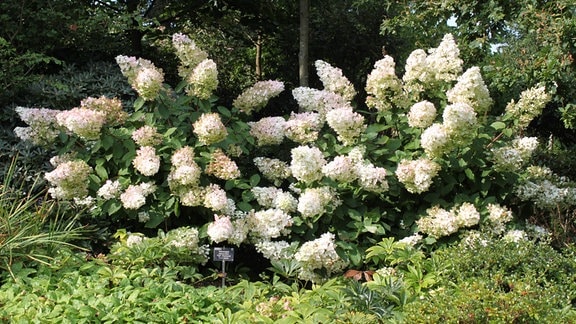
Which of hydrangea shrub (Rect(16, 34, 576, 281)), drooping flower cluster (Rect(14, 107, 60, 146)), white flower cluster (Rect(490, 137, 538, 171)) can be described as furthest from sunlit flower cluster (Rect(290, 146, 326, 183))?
drooping flower cluster (Rect(14, 107, 60, 146))

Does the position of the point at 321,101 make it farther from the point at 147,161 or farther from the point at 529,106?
the point at 529,106

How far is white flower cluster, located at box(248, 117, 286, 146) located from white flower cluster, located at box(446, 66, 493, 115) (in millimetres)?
1387

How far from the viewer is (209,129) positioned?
536cm

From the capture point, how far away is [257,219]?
5367 mm

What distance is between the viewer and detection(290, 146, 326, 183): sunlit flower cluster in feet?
16.9

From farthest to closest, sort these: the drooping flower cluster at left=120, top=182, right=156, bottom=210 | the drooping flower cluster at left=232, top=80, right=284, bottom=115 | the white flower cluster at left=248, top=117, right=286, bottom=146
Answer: the drooping flower cluster at left=232, top=80, right=284, bottom=115, the white flower cluster at left=248, top=117, right=286, bottom=146, the drooping flower cluster at left=120, top=182, right=156, bottom=210

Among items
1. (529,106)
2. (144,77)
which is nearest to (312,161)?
(144,77)

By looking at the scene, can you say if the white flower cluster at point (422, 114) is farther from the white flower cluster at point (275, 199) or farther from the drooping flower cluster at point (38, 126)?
the drooping flower cluster at point (38, 126)

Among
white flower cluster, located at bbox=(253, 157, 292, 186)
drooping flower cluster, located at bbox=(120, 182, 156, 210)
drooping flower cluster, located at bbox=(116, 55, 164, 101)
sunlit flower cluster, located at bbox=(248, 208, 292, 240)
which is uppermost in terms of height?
drooping flower cluster, located at bbox=(116, 55, 164, 101)

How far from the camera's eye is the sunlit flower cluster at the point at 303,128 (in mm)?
5781

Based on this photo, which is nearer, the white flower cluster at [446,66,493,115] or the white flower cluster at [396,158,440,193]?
the white flower cluster at [396,158,440,193]

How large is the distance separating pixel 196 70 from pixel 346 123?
4.15 ft

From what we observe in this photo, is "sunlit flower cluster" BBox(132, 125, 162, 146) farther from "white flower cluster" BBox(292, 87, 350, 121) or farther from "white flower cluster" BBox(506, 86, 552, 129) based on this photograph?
"white flower cluster" BBox(506, 86, 552, 129)

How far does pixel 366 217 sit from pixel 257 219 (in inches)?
33.4
